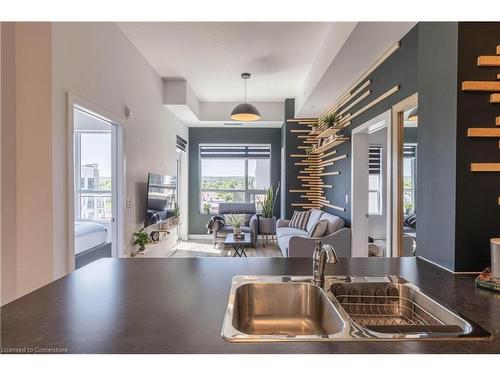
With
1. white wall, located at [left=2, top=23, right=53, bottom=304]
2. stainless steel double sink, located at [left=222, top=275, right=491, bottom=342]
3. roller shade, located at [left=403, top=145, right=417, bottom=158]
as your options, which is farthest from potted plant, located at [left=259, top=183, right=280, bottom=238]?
stainless steel double sink, located at [left=222, top=275, right=491, bottom=342]

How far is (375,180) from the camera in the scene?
6289 mm

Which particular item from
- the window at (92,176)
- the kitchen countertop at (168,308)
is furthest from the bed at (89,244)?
the kitchen countertop at (168,308)

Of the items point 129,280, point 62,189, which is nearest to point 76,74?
point 62,189

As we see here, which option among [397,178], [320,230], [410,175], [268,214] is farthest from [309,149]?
[397,178]

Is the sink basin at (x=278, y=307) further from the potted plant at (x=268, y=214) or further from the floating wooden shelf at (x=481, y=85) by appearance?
the potted plant at (x=268, y=214)

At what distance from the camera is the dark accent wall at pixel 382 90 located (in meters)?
2.60

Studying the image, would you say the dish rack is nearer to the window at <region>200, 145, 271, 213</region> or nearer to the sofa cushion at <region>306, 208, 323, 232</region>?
the sofa cushion at <region>306, 208, 323, 232</region>

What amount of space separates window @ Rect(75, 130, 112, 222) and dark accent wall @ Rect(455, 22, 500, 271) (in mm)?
4184

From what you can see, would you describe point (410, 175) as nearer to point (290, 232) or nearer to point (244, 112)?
point (290, 232)

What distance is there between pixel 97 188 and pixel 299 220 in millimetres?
3559

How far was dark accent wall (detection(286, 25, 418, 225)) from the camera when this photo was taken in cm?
260

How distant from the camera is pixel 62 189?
239 cm

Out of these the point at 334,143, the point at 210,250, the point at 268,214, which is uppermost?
the point at 334,143
